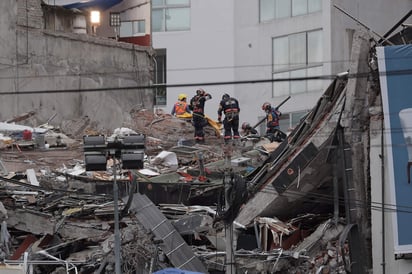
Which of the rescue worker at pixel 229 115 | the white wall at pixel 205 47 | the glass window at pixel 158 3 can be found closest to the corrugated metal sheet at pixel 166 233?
the rescue worker at pixel 229 115

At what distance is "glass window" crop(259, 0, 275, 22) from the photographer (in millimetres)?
58312

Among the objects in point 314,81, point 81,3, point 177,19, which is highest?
point 177,19

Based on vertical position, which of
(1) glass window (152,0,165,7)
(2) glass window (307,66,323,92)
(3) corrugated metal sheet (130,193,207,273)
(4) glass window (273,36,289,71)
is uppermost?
(1) glass window (152,0,165,7)

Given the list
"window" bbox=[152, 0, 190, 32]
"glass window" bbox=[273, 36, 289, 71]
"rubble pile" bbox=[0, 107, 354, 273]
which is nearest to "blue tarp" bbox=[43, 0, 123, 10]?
"rubble pile" bbox=[0, 107, 354, 273]

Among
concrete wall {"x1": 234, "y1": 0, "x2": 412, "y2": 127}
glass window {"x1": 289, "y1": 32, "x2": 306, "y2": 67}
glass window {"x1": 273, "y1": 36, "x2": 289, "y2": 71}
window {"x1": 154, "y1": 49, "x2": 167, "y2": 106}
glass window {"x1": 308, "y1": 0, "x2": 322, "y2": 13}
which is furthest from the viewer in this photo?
window {"x1": 154, "y1": 49, "x2": 167, "y2": 106}

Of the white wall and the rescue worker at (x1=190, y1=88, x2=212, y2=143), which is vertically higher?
the white wall

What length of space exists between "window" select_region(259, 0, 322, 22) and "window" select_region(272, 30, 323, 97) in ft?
3.20

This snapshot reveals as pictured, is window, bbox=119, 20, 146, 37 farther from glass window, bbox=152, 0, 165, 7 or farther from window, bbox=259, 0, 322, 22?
glass window, bbox=152, 0, 165, 7

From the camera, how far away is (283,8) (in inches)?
2267

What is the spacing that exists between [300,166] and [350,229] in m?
1.91

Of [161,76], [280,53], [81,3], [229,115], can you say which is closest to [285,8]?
[280,53]

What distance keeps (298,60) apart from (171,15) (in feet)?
28.2

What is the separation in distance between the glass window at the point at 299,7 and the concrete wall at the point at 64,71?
482 inches

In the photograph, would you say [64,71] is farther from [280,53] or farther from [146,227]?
[280,53]
